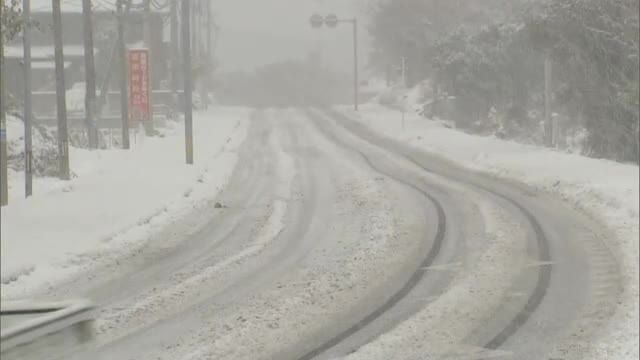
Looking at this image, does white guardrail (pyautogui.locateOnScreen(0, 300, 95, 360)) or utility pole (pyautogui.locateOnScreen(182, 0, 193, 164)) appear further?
utility pole (pyautogui.locateOnScreen(182, 0, 193, 164))

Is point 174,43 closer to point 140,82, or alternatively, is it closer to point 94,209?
point 140,82

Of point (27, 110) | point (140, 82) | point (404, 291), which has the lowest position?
point (404, 291)

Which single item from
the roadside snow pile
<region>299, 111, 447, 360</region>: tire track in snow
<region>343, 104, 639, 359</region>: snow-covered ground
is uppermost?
the roadside snow pile

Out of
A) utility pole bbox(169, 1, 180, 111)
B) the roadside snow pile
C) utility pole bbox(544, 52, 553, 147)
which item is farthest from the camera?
utility pole bbox(169, 1, 180, 111)

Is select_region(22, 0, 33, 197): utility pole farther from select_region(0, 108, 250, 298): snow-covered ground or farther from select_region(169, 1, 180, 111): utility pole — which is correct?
select_region(169, 1, 180, 111): utility pole

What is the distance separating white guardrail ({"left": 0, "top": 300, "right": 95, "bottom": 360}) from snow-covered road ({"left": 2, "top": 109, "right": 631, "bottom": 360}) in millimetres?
2496

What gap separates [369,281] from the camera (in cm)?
830

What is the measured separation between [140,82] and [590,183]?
18454mm

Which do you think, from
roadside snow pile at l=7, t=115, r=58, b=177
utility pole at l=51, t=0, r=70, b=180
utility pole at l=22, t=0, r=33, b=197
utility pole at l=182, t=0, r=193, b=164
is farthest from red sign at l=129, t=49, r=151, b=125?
utility pole at l=22, t=0, r=33, b=197

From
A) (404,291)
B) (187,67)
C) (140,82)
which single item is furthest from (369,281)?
(140,82)

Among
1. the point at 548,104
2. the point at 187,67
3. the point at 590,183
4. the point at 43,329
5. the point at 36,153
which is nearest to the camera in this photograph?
the point at 43,329

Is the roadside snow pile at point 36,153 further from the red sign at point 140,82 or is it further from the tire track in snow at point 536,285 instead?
the red sign at point 140,82

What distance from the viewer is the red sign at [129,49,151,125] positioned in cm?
2842

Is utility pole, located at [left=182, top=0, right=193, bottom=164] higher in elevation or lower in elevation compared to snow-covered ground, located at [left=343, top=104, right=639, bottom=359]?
higher
